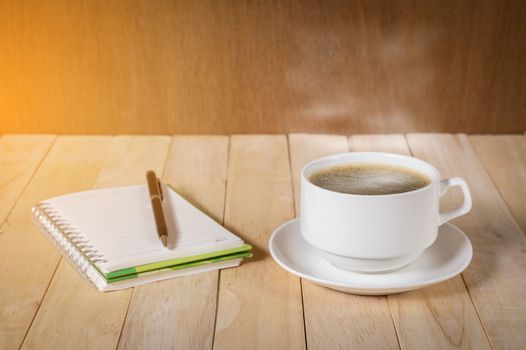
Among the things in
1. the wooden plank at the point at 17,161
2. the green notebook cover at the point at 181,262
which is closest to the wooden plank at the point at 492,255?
the green notebook cover at the point at 181,262

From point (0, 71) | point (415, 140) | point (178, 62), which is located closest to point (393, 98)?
point (415, 140)

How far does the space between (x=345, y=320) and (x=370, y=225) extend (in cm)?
8

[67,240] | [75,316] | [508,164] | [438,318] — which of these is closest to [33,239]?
[67,240]

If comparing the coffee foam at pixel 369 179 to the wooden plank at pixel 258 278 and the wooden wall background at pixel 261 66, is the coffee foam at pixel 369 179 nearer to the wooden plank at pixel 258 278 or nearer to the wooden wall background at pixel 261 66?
the wooden plank at pixel 258 278

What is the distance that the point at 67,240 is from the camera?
78 cm

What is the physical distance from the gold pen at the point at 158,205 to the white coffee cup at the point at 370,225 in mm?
147

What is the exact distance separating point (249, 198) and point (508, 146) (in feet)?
1.47

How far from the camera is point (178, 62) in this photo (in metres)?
1.20

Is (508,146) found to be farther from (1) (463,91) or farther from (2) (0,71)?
(2) (0,71)

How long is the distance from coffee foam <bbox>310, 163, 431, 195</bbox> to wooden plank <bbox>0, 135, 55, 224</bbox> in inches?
16.0

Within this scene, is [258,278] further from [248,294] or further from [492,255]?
[492,255]

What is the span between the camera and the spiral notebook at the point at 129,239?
722mm

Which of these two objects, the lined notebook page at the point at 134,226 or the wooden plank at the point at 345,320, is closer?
the wooden plank at the point at 345,320

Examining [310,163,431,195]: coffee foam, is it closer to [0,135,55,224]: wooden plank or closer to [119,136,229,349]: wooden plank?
[119,136,229,349]: wooden plank
